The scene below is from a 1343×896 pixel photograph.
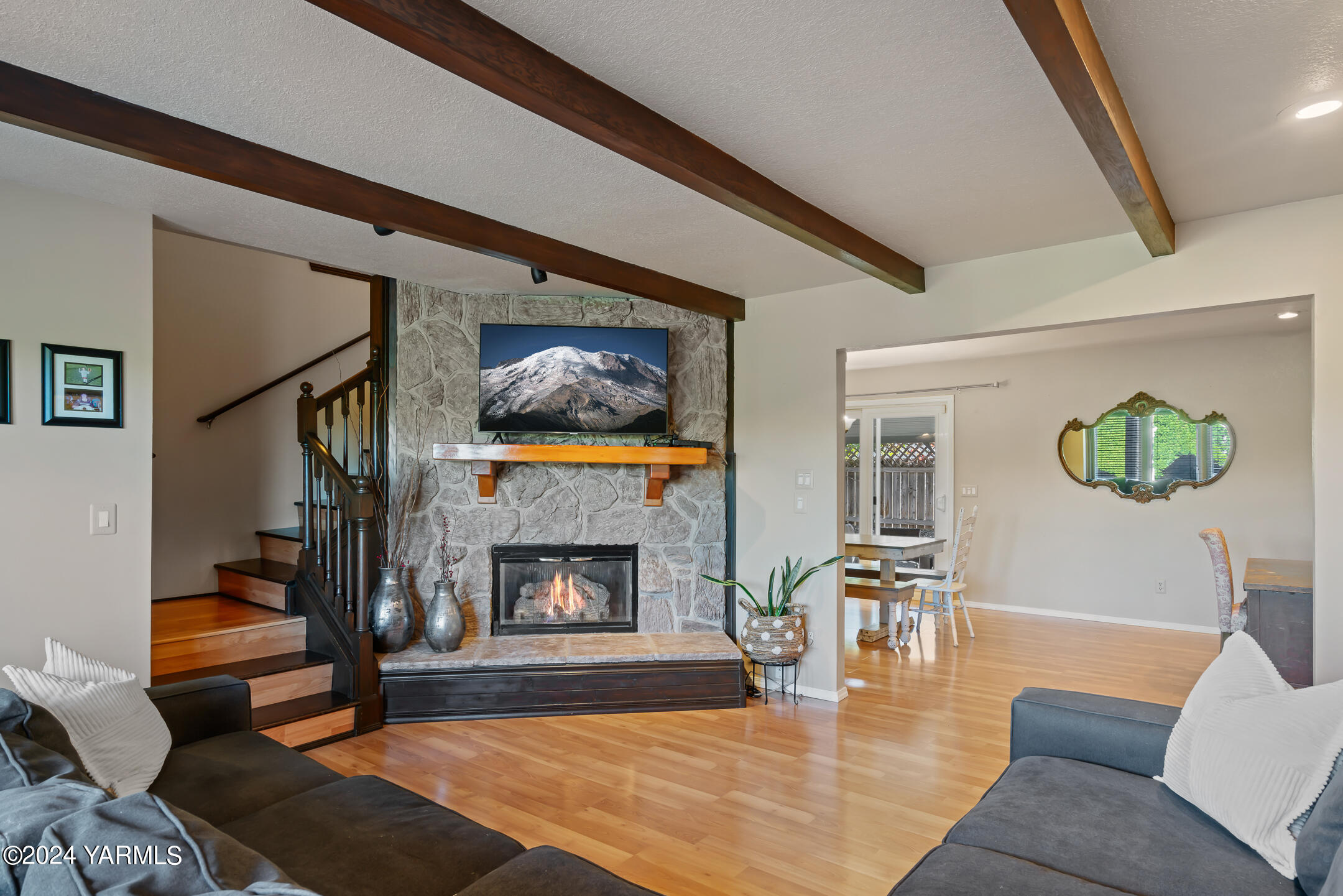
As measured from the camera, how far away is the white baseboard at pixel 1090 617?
6.11 metres

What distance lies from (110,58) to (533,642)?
319 cm

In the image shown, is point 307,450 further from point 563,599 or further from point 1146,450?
point 1146,450

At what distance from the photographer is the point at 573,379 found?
4.38 meters

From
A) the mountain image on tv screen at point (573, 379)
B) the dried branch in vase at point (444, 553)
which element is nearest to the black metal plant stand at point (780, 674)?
the mountain image on tv screen at point (573, 379)

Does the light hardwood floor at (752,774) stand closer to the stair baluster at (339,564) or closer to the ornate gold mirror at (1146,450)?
the stair baluster at (339,564)

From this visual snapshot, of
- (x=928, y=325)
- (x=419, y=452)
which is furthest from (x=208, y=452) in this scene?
(x=928, y=325)

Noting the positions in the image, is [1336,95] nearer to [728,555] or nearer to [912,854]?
[912,854]

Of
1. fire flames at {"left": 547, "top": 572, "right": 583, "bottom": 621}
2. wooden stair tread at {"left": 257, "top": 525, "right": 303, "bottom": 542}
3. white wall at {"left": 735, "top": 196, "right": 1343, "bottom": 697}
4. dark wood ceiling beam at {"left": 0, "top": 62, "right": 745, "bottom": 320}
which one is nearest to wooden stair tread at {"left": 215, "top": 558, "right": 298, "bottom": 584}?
wooden stair tread at {"left": 257, "top": 525, "right": 303, "bottom": 542}

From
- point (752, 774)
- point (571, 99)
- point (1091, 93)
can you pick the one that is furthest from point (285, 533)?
point (1091, 93)

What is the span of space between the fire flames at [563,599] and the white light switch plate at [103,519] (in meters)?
2.21

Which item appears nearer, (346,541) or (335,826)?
(335,826)

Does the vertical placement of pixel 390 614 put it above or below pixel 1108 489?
below

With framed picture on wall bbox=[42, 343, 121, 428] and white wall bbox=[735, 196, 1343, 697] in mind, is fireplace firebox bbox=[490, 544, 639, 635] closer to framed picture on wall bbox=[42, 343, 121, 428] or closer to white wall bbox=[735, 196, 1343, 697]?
white wall bbox=[735, 196, 1343, 697]

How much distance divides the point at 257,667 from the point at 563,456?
1.78m
